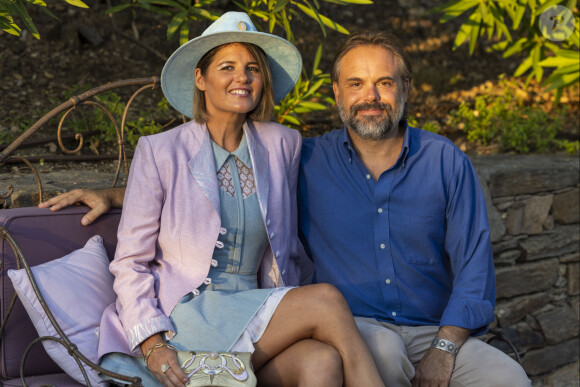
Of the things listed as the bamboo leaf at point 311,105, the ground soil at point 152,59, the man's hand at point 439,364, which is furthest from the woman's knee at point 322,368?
the ground soil at point 152,59

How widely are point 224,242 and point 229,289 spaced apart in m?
0.18

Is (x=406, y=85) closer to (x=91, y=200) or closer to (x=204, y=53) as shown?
(x=204, y=53)

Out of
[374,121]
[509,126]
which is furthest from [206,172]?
[509,126]

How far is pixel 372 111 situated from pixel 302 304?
93cm

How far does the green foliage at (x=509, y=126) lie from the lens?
4965mm

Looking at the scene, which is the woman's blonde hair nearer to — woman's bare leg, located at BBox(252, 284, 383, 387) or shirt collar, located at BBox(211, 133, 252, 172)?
shirt collar, located at BBox(211, 133, 252, 172)

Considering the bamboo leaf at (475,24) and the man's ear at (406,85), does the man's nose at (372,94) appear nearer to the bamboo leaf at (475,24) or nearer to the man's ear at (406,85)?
the man's ear at (406,85)

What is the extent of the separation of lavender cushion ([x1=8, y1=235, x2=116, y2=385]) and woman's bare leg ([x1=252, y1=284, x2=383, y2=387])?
0.59 metres

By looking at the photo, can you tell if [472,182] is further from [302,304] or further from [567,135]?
[567,135]

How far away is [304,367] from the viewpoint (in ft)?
7.98

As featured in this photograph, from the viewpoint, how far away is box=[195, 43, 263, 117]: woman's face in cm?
279

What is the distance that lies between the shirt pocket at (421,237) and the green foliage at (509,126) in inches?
85.3

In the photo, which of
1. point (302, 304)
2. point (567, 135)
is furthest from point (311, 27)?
point (302, 304)

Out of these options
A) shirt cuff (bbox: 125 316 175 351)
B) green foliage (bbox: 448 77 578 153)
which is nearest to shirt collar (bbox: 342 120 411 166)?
shirt cuff (bbox: 125 316 175 351)
